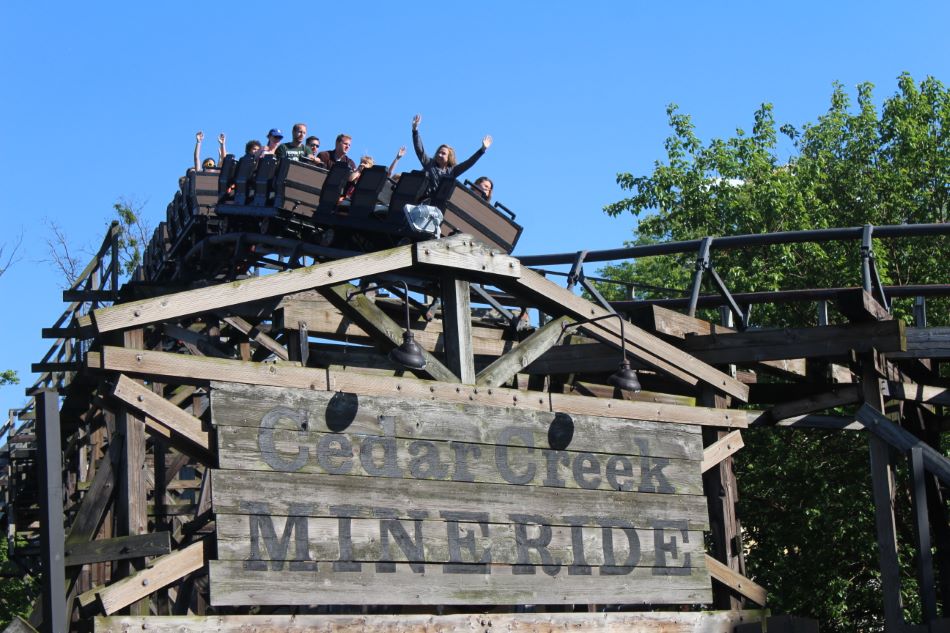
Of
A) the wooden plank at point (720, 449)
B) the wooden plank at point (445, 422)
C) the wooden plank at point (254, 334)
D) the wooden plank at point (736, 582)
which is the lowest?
the wooden plank at point (736, 582)

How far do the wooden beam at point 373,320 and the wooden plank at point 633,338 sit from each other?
1031 mm

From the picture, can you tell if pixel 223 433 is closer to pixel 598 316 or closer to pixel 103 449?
pixel 598 316

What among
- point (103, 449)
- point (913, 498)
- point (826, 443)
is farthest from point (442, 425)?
point (826, 443)

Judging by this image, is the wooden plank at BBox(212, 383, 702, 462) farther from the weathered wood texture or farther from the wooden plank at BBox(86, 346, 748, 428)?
the weathered wood texture

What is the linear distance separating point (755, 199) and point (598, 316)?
15.8m

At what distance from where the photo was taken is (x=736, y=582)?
12.3 meters

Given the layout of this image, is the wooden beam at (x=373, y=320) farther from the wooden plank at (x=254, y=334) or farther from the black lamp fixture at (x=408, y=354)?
the wooden plank at (x=254, y=334)

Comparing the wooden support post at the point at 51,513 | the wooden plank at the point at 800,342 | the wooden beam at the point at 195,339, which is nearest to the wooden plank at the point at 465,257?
the wooden beam at the point at 195,339

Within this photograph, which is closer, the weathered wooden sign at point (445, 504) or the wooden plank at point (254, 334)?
the weathered wooden sign at point (445, 504)

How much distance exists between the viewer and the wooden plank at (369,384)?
930 centimetres

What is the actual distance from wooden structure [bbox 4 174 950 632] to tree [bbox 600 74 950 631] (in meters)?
6.93

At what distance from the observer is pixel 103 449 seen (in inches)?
841

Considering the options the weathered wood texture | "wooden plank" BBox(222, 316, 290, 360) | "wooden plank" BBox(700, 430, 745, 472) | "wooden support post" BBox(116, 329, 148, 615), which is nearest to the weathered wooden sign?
the weathered wood texture

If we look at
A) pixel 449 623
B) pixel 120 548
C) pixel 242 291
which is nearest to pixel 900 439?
pixel 449 623
